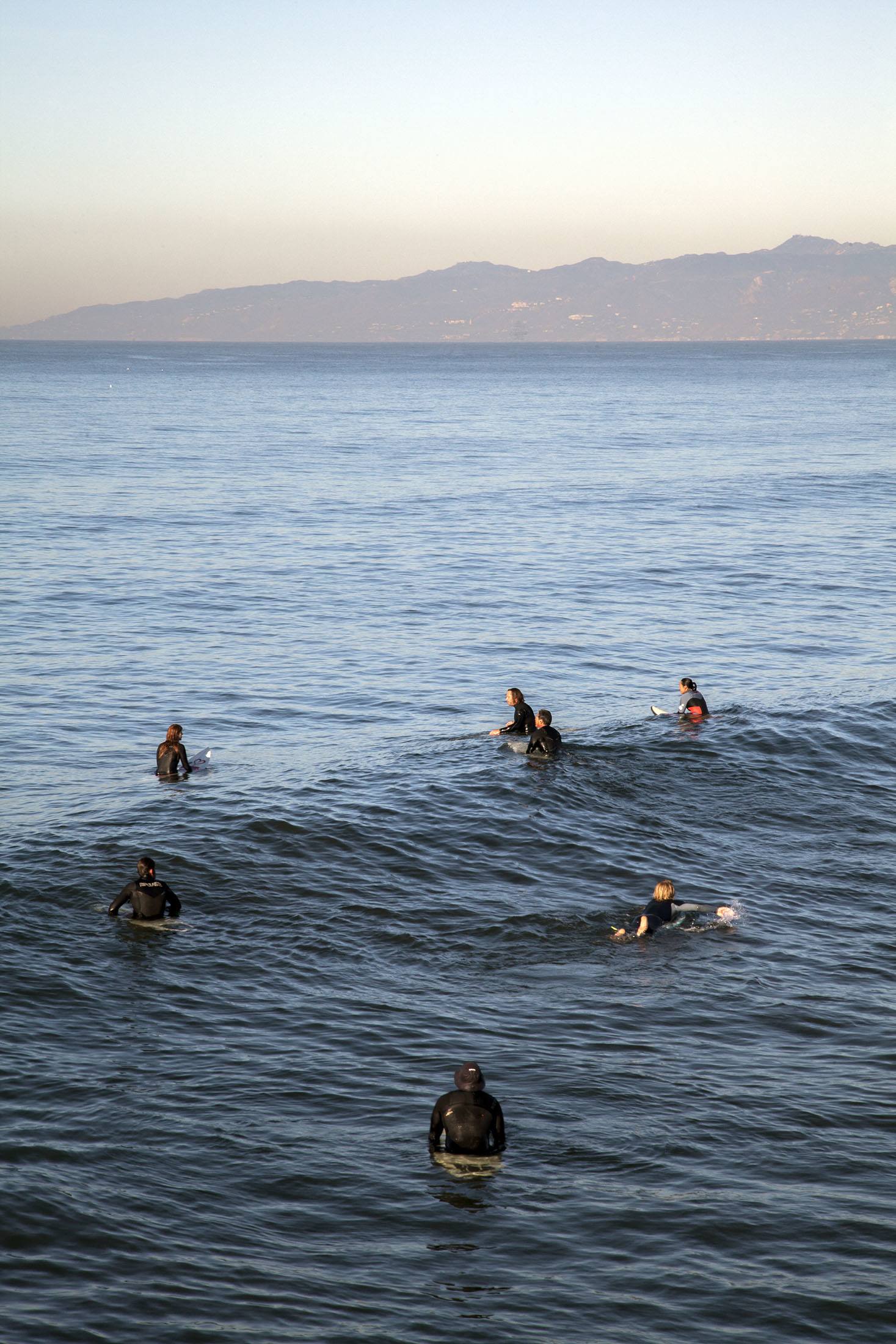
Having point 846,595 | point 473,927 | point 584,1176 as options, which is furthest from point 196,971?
point 846,595

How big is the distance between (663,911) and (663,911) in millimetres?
23

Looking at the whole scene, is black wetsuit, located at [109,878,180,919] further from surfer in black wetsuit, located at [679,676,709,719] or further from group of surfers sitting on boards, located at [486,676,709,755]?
surfer in black wetsuit, located at [679,676,709,719]

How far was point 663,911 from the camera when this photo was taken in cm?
1997

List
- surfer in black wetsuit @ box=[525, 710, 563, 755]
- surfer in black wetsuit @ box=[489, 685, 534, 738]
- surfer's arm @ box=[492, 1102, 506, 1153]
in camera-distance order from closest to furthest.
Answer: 1. surfer's arm @ box=[492, 1102, 506, 1153]
2. surfer in black wetsuit @ box=[525, 710, 563, 755]
3. surfer in black wetsuit @ box=[489, 685, 534, 738]

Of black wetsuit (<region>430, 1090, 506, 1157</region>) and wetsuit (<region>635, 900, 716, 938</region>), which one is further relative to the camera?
wetsuit (<region>635, 900, 716, 938</region>)

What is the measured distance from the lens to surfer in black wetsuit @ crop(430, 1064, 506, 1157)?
13.9m

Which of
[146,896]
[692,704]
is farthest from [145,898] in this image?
[692,704]

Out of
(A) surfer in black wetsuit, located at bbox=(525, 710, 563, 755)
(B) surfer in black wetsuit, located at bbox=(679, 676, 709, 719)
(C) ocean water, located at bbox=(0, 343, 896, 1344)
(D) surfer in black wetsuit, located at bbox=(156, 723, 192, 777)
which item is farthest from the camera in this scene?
(B) surfer in black wetsuit, located at bbox=(679, 676, 709, 719)

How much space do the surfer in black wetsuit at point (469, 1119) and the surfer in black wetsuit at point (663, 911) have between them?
20.5 feet

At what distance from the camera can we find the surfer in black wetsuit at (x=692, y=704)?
99.8 feet

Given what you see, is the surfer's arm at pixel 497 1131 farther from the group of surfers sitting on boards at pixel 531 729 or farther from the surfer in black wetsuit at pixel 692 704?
the surfer in black wetsuit at pixel 692 704

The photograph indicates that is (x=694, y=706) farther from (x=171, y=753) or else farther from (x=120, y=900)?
(x=120, y=900)

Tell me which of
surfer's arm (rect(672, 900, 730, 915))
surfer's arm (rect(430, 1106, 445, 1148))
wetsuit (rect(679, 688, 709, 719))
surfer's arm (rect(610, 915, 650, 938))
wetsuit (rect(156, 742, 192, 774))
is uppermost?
wetsuit (rect(679, 688, 709, 719))

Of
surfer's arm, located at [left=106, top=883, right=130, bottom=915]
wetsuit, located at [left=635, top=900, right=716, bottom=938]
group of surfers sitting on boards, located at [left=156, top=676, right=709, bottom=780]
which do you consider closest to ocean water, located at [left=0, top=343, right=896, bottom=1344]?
wetsuit, located at [left=635, top=900, right=716, bottom=938]
